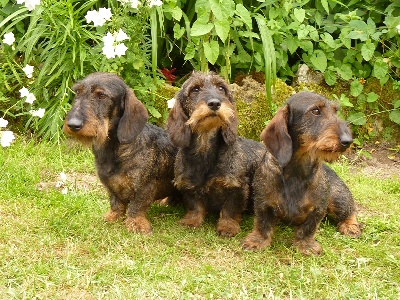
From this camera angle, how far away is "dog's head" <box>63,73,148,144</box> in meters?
4.85

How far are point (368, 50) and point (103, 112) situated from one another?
13.4ft

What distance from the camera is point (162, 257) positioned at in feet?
16.1

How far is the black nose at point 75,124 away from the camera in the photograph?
480cm

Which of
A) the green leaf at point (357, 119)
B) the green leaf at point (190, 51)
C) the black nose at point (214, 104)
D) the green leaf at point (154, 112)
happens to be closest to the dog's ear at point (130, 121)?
the black nose at point (214, 104)

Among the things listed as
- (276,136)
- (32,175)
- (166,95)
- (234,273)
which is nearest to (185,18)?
(166,95)

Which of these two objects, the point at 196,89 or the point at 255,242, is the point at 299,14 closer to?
the point at 196,89

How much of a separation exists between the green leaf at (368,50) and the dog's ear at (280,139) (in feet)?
10.6

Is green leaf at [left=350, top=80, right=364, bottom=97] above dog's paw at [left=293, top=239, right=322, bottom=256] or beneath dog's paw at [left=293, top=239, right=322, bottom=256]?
above

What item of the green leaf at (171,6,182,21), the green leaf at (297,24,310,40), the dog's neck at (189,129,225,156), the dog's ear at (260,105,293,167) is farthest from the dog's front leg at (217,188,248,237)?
the green leaf at (297,24,310,40)

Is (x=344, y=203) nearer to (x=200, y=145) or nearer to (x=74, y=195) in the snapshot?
(x=200, y=145)

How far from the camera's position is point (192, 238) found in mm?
5316

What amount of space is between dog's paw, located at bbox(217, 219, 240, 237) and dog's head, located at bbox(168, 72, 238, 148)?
75 centimetres

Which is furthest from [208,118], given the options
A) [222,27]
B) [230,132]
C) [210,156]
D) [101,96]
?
[222,27]

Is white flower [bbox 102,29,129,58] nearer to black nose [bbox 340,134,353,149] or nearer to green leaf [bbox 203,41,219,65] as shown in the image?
green leaf [bbox 203,41,219,65]
